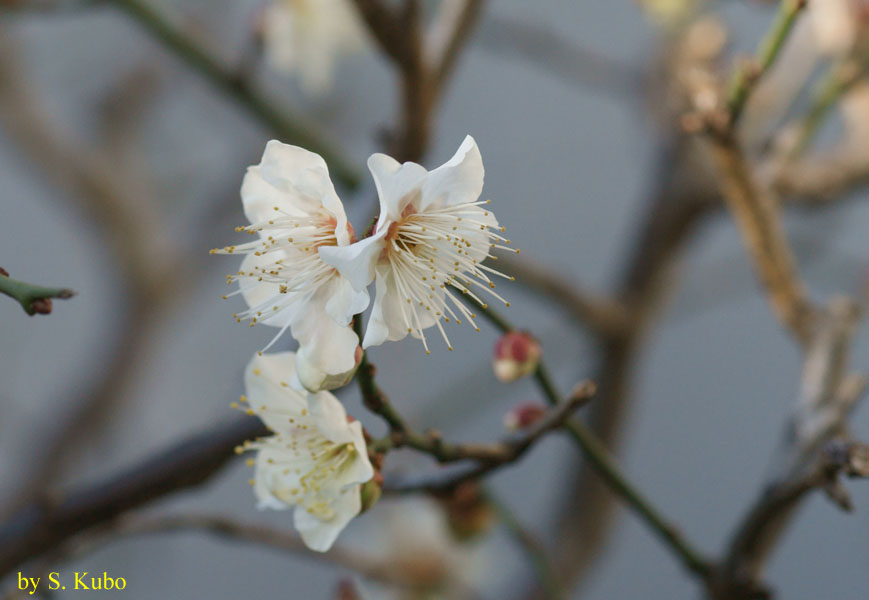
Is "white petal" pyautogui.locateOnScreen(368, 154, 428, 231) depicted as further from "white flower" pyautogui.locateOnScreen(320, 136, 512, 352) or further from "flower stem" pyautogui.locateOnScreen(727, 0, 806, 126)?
"flower stem" pyautogui.locateOnScreen(727, 0, 806, 126)

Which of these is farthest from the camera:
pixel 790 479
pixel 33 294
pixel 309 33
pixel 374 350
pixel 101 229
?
pixel 101 229

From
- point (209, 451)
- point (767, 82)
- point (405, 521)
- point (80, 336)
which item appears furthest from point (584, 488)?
point (80, 336)

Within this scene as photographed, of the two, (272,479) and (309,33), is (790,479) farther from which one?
(309,33)

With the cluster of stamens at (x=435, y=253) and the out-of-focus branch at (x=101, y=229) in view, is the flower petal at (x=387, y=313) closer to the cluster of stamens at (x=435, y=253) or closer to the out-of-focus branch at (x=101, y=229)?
the cluster of stamens at (x=435, y=253)

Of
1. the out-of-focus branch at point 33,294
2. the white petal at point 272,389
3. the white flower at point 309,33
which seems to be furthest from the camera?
the white flower at point 309,33

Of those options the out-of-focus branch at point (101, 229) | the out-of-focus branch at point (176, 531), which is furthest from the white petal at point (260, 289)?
the out-of-focus branch at point (101, 229)

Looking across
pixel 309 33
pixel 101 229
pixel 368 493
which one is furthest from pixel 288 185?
pixel 101 229

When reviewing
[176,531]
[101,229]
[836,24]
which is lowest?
[101,229]

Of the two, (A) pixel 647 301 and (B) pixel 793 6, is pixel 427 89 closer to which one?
(B) pixel 793 6
